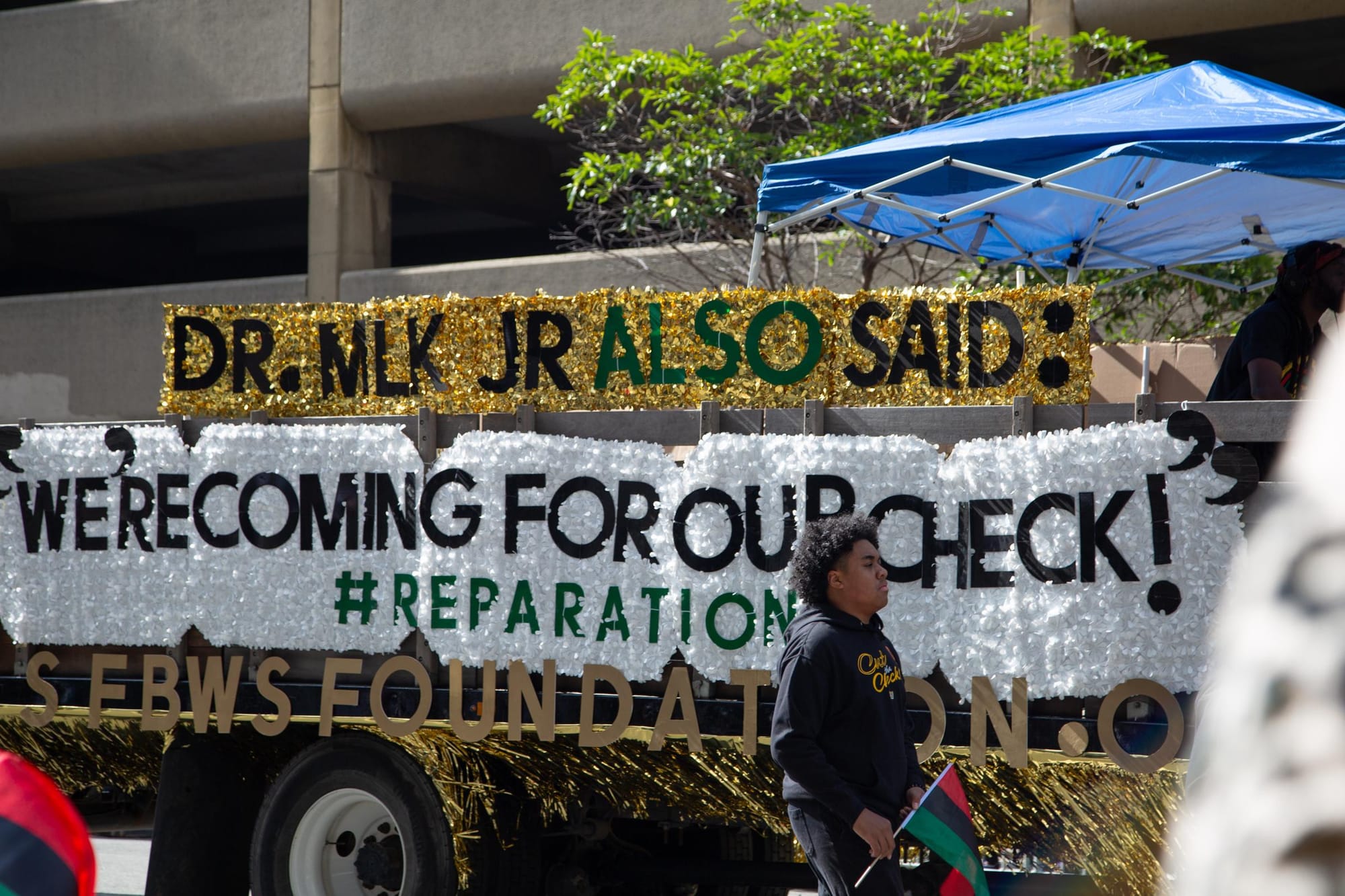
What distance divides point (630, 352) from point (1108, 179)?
3.80 m

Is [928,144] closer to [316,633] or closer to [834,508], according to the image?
[834,508]

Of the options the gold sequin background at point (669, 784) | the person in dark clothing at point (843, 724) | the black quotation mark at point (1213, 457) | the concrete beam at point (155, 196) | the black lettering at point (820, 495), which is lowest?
the gold sequin background at point (669, 784)

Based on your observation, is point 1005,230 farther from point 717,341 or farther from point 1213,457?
point 1213,457

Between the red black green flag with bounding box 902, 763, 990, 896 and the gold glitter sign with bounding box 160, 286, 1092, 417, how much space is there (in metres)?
1.53

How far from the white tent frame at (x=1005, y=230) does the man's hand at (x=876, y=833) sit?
3.02 metres

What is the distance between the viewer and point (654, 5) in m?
14.2

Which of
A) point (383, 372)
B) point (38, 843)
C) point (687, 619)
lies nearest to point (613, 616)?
point (687, 619)

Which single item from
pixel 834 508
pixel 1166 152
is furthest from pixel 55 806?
pixel 1166 152

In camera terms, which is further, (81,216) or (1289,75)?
(81,216)

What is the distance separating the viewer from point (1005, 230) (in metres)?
9.19

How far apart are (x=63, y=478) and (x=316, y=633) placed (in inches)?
55.8

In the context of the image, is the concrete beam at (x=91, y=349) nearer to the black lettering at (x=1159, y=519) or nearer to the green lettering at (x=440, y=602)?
the green lettering at (x=440, y=602)

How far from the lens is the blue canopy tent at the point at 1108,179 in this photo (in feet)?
21.7

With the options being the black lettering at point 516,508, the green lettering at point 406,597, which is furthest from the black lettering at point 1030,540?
the green lettering at point 406,597
